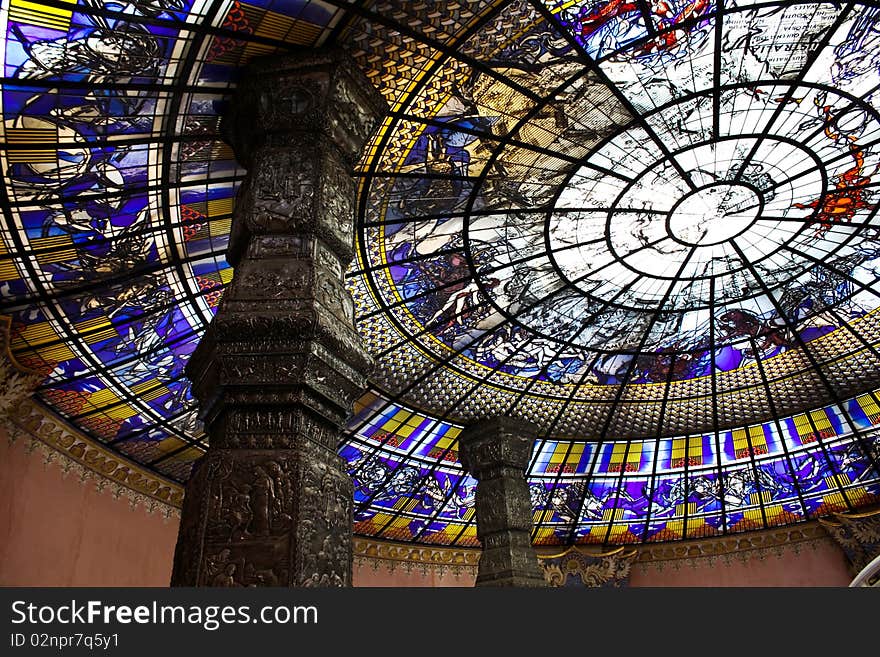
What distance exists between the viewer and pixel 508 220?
8758mm

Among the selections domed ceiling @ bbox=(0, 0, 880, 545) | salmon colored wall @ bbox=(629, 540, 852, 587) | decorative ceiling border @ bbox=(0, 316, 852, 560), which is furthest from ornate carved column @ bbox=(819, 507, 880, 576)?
domed ceiling @ bbox=(0, 0, 880, 545)

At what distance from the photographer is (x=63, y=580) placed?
909cm

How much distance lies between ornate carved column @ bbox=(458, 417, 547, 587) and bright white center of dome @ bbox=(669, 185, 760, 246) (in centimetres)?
434

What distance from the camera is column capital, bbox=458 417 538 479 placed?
1117 centimetres

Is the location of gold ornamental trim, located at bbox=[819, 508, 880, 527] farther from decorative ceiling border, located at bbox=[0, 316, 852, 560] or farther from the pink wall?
the pink wall

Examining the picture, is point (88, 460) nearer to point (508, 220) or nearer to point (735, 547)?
point (508, 220)

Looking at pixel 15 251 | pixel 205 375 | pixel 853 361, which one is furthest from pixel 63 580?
pixel 853 361

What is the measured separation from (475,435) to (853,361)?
24.4 feet

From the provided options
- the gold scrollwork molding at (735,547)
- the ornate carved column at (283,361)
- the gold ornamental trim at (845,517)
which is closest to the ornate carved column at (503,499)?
the ornate carved column at (283,361)

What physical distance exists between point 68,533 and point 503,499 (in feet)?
21.4

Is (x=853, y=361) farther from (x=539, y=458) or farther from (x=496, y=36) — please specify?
(x=496, y=36)

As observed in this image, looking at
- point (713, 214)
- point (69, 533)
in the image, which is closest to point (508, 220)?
point (713, 214)

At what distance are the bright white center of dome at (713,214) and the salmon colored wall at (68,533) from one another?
968 cm

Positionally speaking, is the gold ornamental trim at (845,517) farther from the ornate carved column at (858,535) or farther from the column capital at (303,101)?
the column capital at (303,101)
